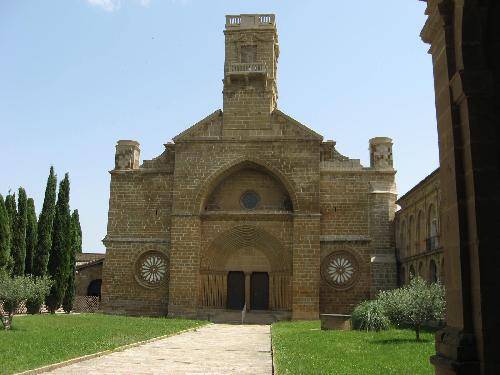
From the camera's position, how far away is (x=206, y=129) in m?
30.4

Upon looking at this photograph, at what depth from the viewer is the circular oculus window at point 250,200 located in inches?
1213

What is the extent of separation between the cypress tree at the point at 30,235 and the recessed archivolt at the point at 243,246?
1165cm

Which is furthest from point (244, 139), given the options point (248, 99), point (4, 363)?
point (4, 363)

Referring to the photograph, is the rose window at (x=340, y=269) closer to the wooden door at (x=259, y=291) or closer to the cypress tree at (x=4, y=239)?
the wooden door at (x=259, y=291)

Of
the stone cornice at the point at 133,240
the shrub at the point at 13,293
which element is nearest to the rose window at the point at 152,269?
the stone cornice at the point at 133,240

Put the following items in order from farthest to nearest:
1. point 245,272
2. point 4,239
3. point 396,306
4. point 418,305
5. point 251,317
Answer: point 245,272 → point 4,239 → point 251,317 → point 396,306 → point 418,305

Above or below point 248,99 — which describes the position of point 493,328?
below

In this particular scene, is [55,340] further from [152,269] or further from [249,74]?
[249,74]

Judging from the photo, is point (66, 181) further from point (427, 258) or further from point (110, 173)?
point (427, 258)

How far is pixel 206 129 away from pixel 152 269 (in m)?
8.07

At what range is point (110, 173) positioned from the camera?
31.5 metres

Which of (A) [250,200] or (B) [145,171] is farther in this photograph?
(B) [145,171]

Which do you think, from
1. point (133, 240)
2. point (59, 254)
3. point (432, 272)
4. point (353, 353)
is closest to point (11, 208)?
point (59, 254)

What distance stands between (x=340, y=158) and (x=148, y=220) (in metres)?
11.0
